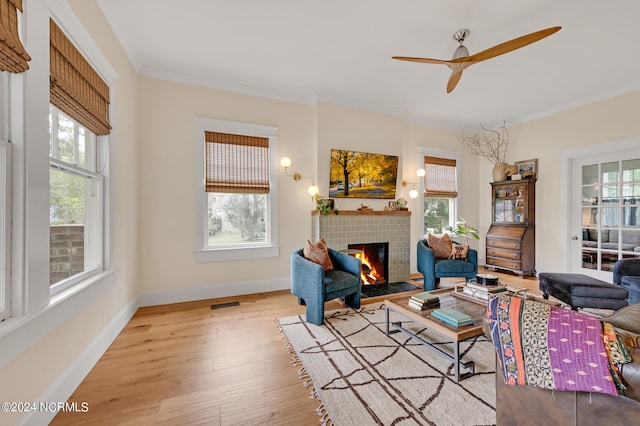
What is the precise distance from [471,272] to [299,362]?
307 cm

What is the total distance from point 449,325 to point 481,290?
31.3 inches

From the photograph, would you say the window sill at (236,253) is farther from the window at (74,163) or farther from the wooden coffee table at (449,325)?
the wooden coffee table at (449,325)

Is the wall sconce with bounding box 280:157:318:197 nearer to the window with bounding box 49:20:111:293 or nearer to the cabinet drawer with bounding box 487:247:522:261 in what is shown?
the window with bounding box 49:20:111:293

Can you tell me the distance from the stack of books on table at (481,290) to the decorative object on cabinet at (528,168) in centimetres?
347

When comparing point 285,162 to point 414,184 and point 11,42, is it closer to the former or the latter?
point 414,184

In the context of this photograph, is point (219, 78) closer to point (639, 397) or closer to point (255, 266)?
point (255, 266)

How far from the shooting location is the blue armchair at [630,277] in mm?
2697

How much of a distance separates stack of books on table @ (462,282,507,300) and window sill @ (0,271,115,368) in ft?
10.5

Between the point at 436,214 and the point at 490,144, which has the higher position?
the point at 490,144

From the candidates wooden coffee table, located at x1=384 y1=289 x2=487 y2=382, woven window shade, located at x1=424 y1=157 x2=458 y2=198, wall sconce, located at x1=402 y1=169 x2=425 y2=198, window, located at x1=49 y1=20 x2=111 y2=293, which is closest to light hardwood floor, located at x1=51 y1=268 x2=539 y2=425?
window, located at x1=49 y1=20 x2=111 y2=293

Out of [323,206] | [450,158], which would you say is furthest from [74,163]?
[450,158]

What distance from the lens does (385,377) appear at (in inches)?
75.4

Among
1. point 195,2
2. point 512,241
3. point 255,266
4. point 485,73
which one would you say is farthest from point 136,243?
point 512,241

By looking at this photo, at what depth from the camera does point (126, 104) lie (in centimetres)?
288
